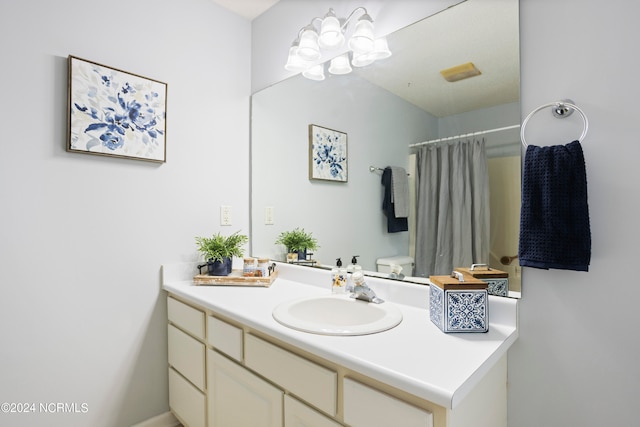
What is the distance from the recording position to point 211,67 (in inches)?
77.2

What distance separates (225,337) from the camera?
132cm

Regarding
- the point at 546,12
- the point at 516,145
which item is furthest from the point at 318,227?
the point at 546,12

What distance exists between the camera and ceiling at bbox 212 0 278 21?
196 cm

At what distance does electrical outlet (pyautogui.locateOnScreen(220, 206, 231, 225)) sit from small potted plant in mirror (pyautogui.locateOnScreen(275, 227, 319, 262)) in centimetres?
33

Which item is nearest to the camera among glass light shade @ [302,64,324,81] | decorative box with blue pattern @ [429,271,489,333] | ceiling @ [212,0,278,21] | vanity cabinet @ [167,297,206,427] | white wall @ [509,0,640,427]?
white wall @ [509,0,640,427]

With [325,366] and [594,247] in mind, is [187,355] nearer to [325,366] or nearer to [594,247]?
[325,366]

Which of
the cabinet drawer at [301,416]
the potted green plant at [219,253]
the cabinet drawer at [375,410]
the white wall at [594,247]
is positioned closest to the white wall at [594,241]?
the white wall at [594,247]

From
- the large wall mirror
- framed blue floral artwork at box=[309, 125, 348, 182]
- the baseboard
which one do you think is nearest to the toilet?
the large wall mirror

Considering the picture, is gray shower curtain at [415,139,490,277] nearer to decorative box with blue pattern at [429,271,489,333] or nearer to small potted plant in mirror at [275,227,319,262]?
decorative box with blue pattern at [429,271,489,333]

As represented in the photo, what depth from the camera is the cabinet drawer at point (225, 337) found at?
1.26m

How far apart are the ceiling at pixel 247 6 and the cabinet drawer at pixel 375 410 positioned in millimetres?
2046

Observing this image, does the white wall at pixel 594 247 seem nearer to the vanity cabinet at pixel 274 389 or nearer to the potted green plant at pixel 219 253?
the vanity cabinet at pixel 274 389

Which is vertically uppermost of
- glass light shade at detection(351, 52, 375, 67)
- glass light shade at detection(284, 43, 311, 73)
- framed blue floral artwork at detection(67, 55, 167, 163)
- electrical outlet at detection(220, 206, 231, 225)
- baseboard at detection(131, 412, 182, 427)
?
glass light shade at detection(284, 43, 311, 73)

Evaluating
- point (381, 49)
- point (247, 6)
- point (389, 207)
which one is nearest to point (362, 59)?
point (381, 49)
